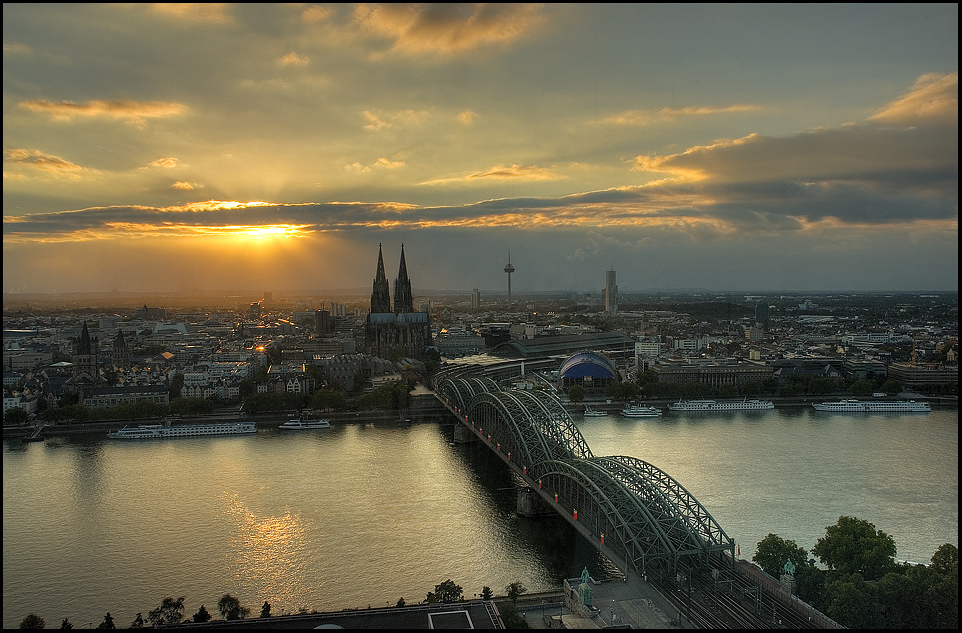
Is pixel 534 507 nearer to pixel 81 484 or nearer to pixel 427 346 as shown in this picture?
pixel 81 484

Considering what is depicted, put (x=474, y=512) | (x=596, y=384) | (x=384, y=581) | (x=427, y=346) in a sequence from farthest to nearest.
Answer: (x=427, y=346)
(x=596, y=384)
(x=474, y=512)
(x=384, y=581)

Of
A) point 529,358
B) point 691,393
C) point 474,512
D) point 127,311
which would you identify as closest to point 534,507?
point 474,512

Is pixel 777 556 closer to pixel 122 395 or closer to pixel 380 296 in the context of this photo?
pixel 122 395

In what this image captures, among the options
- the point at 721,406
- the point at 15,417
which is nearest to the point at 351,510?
the point at 15,417

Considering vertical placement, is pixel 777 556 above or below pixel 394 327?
below

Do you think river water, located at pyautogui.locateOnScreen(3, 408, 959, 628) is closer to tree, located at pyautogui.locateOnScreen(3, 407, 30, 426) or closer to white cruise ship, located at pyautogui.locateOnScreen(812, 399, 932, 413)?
tree, located at pyautogui.locateOnScreen(3, 407, 30, 426)

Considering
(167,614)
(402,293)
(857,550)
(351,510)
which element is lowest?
(351,510)
